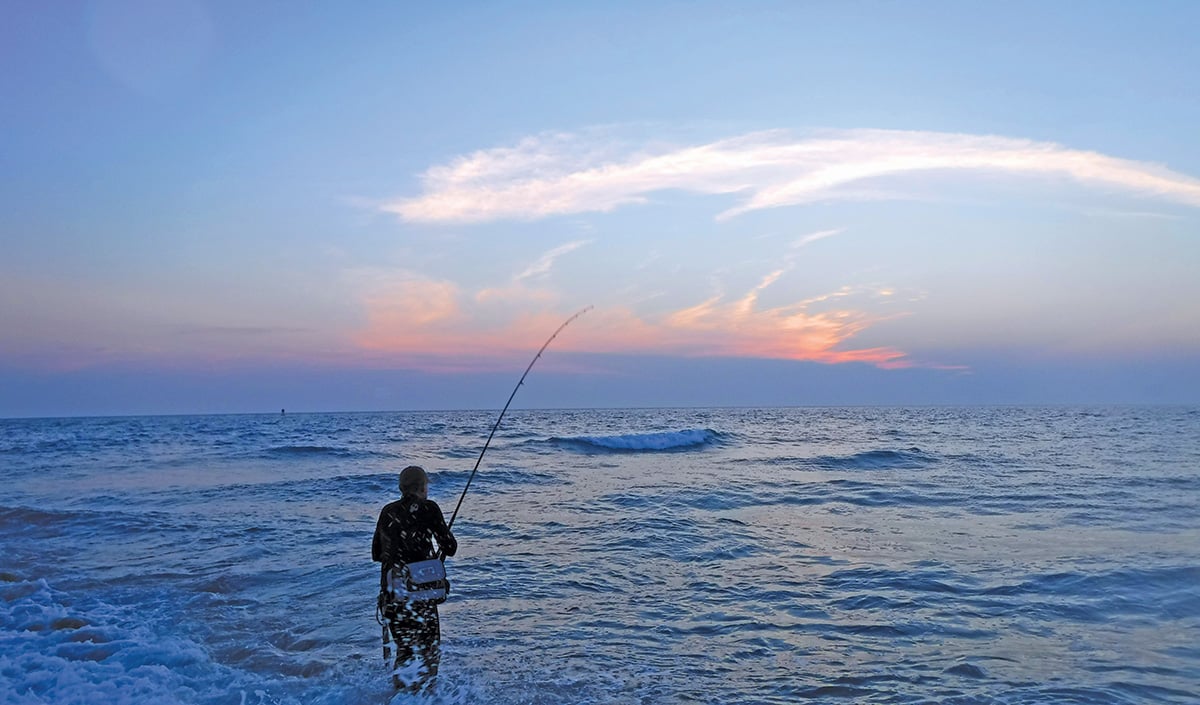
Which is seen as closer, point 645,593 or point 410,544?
point 410,544

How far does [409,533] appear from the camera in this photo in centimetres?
552

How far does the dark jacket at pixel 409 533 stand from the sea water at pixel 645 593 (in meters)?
1.05

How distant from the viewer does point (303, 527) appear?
13.3m

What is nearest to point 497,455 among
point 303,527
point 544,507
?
point 544,507

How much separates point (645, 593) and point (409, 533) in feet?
12.4

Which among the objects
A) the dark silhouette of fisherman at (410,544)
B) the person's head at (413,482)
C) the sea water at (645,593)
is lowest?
the sea water at (645,593)

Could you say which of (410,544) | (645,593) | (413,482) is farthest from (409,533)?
(645,593)

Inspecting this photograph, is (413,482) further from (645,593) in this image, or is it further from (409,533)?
(645,593)

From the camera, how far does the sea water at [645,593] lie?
571cm

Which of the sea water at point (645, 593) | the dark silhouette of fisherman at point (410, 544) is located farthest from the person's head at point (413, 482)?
the sea water at point (645, 593)

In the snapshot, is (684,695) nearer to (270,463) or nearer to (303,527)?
(303,527)

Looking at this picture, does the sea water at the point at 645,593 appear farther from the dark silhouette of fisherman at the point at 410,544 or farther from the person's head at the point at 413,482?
the person's head at the point at 413,482

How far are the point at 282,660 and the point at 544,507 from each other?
927 centimetres

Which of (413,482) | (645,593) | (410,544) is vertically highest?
(413,482)
